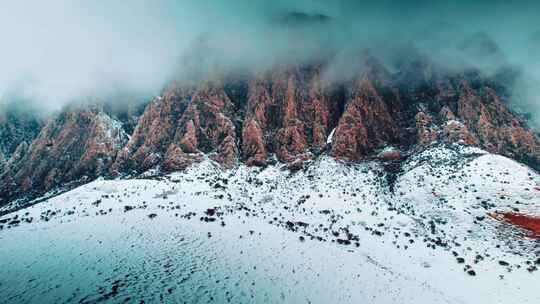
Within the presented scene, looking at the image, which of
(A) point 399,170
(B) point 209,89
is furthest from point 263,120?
(A) point 399,170

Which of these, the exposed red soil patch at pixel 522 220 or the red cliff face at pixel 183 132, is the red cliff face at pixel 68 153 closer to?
the red cliff face at pixel 183 132

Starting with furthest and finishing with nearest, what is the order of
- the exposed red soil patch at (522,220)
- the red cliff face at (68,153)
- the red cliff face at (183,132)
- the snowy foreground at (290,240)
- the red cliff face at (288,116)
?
the red cliff face at (68,153), the red cliff face at (288,116), the red cliff face at (183,132), the exposed red soil patch at (522,220), the snowy foreground at (290,240)

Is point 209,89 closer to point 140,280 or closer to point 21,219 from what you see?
point 21,219

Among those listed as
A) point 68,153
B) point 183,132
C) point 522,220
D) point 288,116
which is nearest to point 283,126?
point 288,116

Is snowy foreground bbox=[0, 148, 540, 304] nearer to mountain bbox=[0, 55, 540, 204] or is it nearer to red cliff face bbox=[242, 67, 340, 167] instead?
mountain bbox=[0, 55, 540, 204]

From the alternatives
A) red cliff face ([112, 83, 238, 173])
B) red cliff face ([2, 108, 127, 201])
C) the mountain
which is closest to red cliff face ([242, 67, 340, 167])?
the mountain

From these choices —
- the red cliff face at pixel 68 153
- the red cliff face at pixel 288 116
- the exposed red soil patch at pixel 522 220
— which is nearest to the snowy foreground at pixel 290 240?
the exposed red soil patch at pixel 522 220
